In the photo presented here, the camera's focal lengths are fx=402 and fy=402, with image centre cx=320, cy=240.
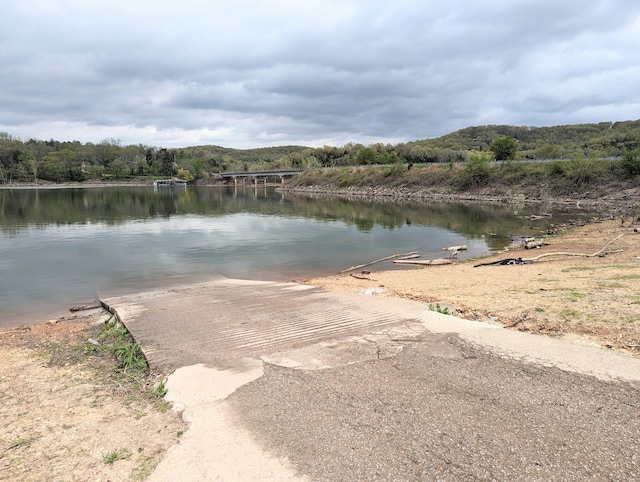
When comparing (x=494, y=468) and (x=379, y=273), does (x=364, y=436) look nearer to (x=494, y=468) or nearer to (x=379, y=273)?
(x=494, y=468)

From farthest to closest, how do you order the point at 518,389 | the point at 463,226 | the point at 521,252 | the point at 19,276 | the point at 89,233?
the point at 463,226 → the point at 89,233 → the point at 521,252 → the point at 19,276 → the point at 518,389

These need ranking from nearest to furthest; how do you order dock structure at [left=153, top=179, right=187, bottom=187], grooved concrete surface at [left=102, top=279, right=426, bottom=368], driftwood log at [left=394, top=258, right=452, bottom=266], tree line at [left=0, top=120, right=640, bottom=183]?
grooved concrete surface at [left=102, top=279, right=426, bottom=368] < driftwood log at [left=394, top=258, right=452, bottom=266] < tree line at [left=0, top=120, right=640, bottom=183] < dock structure at [left=153, top=179, right=187, bottom=187]

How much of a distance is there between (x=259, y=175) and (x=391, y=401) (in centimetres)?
16969

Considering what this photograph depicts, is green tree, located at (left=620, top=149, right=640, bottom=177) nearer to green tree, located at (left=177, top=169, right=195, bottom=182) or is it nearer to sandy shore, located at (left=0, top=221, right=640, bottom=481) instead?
sandy shore, located at (left=0, top=221, right=640, bottom=481)

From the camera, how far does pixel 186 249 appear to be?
1104 inches

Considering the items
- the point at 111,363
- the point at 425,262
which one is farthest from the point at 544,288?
the point at 111,363

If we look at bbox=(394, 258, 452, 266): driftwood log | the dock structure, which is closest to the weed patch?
bbox=(394, 258, 452, 266): driftwood log

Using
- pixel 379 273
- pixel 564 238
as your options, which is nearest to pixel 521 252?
pixel 564 238

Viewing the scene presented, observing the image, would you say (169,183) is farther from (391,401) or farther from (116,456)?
(391,401)

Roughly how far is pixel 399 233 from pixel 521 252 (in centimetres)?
1243

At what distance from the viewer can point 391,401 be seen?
19.4 feet

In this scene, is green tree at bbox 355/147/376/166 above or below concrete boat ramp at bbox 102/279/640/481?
above

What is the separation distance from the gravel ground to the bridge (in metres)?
148

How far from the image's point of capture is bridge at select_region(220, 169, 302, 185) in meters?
154
